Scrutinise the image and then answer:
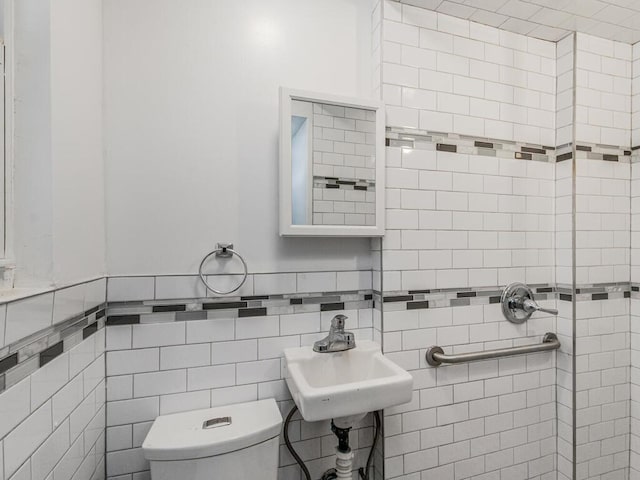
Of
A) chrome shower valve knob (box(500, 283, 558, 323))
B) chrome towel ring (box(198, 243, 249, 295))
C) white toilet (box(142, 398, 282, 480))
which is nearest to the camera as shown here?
white toilet (box(142, 398, 282, 480))

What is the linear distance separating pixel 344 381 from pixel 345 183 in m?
0.83

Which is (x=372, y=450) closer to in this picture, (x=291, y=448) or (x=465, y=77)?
(x=291, y=448)

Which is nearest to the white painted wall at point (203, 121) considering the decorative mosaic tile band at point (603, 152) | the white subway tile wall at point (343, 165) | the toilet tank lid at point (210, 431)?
the white subway tile wall at point (343, 165)

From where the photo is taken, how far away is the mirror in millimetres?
1289

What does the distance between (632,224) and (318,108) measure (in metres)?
1.75

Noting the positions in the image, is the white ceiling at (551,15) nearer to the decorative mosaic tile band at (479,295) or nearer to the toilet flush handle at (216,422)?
the decorative mosaic tile band at (479,295)

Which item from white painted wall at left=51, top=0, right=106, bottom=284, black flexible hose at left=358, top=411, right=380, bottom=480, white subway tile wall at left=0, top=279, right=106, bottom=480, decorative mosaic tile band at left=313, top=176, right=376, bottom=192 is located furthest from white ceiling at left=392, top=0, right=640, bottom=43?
black flexible hose at left=358, top=411, right=380, bottom=480

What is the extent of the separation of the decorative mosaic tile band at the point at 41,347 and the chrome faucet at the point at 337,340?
0.80m

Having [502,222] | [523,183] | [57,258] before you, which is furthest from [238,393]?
[523,183]

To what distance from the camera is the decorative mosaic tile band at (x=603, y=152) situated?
1.64 meters

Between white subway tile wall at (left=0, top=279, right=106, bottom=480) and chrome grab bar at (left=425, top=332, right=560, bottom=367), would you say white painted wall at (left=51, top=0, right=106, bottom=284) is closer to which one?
white subway tile wall at (left=0, top=279, right=106, bottom=480)

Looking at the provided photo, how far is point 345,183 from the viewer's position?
1377 millimetres

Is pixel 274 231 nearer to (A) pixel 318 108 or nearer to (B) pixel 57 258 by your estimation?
(A) pixel 318 108

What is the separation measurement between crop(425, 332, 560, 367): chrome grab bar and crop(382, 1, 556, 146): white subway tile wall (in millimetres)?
1002
